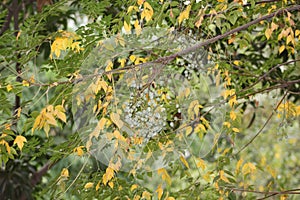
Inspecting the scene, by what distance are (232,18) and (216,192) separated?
1.84 feet

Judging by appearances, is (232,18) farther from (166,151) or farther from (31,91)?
(31,91)

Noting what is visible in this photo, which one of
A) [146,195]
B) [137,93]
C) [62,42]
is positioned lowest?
[146,195]

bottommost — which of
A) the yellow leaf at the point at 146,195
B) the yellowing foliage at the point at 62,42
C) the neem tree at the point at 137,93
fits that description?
the yellow leaf at the point at 146,195

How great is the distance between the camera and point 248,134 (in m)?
4.52

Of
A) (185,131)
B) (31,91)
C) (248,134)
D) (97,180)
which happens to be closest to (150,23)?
(185,131)

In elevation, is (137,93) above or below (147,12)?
below

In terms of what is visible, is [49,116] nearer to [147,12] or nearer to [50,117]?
[50,117]

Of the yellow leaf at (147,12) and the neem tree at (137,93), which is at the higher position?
the yellow leaf at (147,12)

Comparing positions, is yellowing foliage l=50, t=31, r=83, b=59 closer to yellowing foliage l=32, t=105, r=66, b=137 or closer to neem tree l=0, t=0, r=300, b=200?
neem tree l=0, t=0, r=300, b=200

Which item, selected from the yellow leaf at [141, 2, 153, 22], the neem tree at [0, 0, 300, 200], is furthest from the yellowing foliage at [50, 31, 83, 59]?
the yellow leaf at [141, 2, 153, 22]

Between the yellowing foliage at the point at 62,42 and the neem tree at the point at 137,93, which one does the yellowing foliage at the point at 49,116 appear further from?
the yellowing foliage at the point at 62,42

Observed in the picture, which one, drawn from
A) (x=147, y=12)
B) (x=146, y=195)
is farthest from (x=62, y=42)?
(x=146, y=195)

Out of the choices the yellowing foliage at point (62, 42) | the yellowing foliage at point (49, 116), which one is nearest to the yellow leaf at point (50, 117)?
the yellowing foliage at point (49, 116)

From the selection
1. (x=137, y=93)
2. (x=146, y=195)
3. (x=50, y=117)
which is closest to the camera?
(x=50, y=117)
